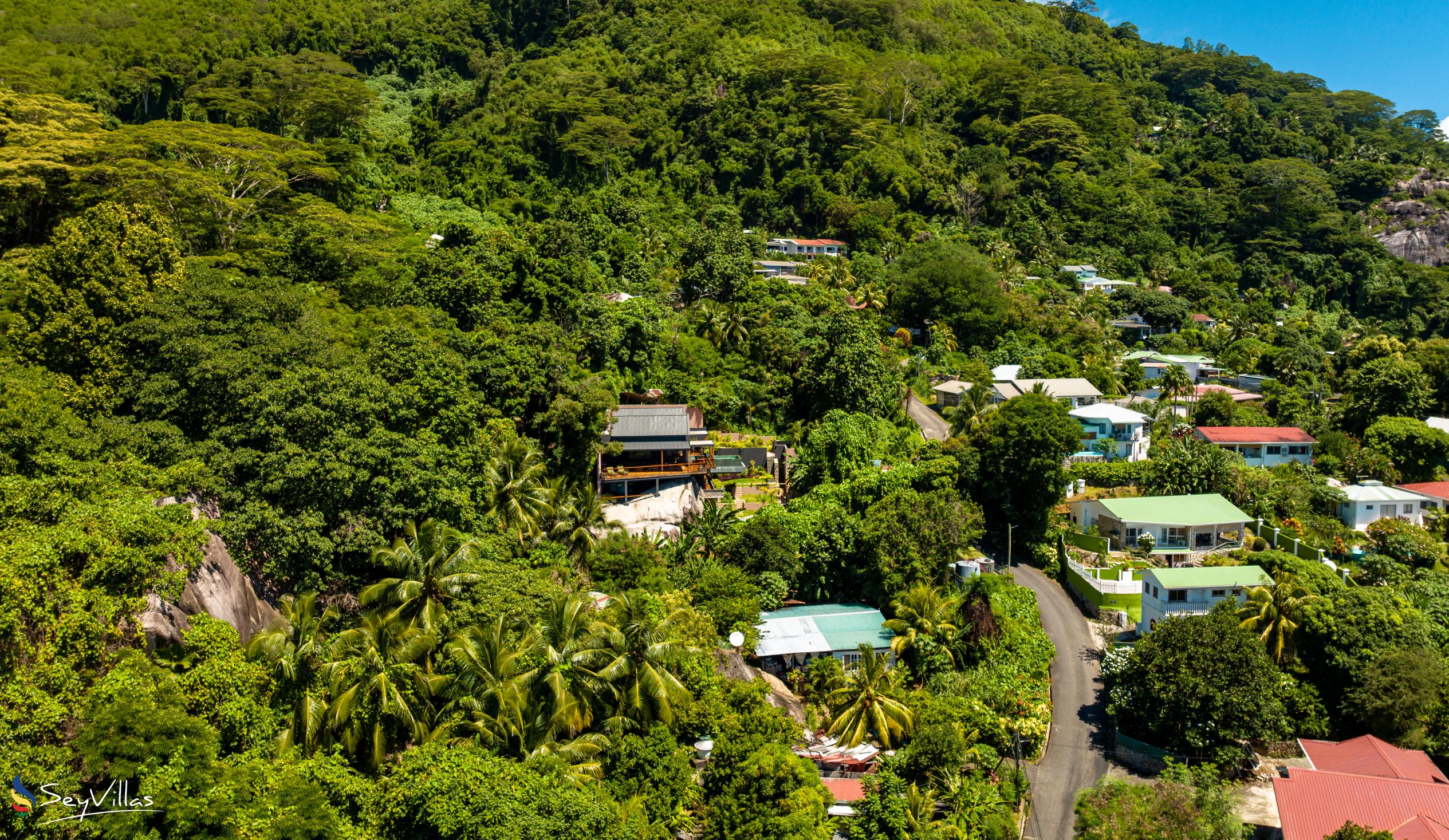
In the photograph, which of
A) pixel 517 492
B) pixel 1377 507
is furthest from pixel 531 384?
pixel 1377 507

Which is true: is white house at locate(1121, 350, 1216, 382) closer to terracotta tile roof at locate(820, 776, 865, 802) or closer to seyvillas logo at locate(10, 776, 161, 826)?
terracotta tile roof at locate(820, 776, 865, 802)

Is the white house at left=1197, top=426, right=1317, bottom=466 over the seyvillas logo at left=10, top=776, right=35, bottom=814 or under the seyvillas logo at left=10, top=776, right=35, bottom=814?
over

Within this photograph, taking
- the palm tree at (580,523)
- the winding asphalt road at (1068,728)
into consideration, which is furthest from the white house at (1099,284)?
the palm tree at (580,523)

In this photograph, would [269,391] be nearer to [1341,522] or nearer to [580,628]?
[580,628]

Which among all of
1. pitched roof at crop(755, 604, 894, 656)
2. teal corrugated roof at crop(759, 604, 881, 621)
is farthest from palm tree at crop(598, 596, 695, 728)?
teal corrugated roof at crop(759, 604, 881, 621)

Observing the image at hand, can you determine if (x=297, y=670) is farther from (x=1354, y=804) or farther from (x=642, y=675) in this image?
(x=1354, y=804)
